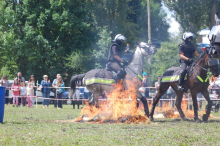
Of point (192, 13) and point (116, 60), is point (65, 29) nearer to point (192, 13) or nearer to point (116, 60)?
point (192, 13)

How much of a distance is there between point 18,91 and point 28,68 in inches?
466

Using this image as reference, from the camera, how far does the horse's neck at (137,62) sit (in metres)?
12.5

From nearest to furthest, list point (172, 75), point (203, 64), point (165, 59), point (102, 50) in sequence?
point (203, 64) → point (172, 75) → point (102, 50) → point (165, 59)

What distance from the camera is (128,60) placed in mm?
13023

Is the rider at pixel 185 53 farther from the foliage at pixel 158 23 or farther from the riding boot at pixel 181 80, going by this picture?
the foliage at pixel 158 23

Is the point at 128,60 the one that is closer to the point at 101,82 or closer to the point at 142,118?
the point at 101,82

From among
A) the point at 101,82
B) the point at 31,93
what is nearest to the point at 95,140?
the point at 101,82

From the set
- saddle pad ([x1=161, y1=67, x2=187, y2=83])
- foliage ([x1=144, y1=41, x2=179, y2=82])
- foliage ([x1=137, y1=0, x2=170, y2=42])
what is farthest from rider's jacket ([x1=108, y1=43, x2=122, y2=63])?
foliage ([x1=137, y1=0, x2=170, y2=42])

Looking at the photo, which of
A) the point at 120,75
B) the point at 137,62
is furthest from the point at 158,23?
the point at 120,75

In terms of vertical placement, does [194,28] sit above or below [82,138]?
above

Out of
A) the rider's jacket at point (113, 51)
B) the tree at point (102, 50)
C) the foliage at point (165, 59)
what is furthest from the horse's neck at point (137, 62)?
the foliage at point (165, 59)

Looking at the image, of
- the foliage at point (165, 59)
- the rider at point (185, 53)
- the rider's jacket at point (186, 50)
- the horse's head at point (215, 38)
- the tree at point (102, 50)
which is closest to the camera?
the horse's head at point (215, 38)

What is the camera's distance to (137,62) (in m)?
12.6

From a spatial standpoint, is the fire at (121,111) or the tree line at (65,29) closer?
the fire at (121,111)
